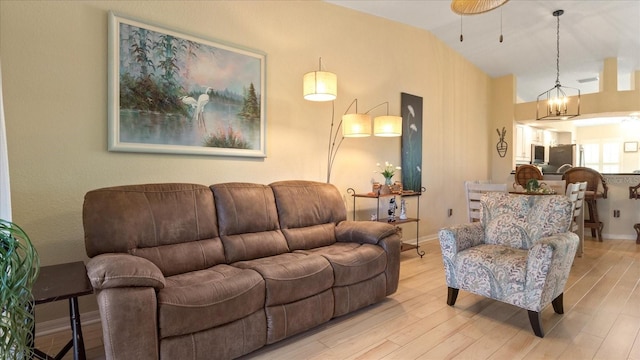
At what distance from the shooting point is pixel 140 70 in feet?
8.48

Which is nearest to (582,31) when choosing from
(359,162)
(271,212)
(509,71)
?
(509,71)

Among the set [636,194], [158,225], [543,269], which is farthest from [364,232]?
[636,194]

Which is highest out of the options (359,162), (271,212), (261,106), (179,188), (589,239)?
(261,106)

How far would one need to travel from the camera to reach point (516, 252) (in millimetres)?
2594

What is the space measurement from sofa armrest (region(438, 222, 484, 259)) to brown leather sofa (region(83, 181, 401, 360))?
40 centimetres

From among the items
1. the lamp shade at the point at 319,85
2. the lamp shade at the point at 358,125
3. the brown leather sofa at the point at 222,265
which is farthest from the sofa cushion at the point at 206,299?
the lamp shade at the point at 358,125

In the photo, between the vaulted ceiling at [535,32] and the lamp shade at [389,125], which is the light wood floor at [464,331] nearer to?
the lamp shade at [389,125]

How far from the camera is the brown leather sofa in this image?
1664mm

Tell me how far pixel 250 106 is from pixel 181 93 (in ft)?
2.07

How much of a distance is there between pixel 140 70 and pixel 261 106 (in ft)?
3.48

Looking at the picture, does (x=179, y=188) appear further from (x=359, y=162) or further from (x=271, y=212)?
(x=359, y=162)

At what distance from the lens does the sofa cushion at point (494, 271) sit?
2.33 m

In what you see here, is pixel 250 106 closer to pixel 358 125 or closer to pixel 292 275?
pixel 358 125

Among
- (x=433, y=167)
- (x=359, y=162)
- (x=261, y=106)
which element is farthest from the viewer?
(x=433, y=167)
